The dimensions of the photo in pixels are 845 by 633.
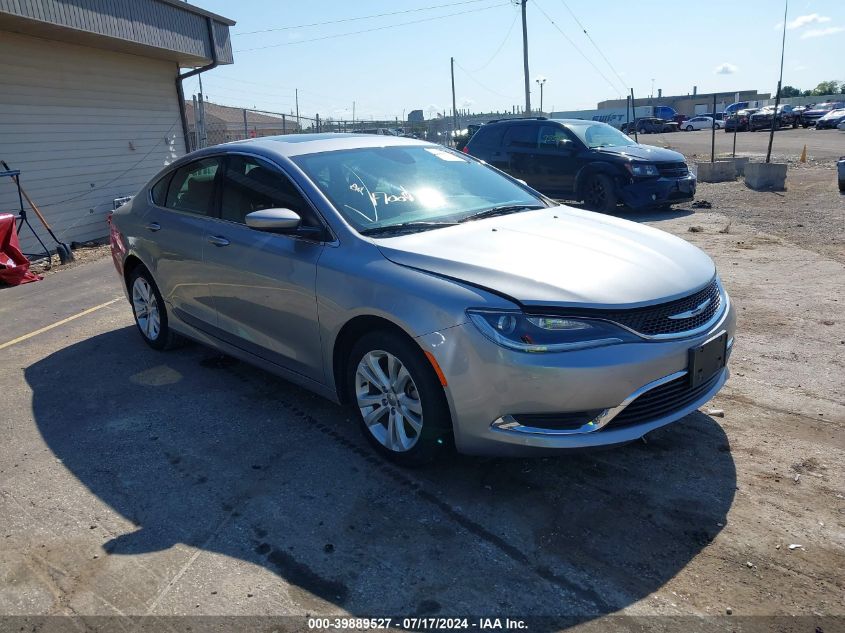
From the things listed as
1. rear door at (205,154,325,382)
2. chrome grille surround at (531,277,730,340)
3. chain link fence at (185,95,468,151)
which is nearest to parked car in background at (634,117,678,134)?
chain link fence at (185,95,468,151)

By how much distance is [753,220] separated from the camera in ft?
35.8

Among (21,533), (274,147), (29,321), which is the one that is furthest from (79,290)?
(21,533)

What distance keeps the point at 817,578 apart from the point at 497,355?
1.52 m

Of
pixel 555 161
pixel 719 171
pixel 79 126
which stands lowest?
pixel 719 171

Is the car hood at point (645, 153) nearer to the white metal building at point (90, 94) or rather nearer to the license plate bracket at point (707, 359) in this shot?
the white metal building at point (90, 94)

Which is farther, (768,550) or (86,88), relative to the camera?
(86,88)

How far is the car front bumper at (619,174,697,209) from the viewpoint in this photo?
457 inches

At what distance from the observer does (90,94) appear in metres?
13.0

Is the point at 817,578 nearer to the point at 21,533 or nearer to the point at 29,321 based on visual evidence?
the point at 21,533

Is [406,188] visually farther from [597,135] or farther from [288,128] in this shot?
[288,128]

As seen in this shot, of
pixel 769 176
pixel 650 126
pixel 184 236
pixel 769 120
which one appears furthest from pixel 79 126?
pixel 650 126

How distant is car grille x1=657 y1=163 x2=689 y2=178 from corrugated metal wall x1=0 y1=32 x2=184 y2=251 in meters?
10.5

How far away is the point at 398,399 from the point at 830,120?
1813 inches

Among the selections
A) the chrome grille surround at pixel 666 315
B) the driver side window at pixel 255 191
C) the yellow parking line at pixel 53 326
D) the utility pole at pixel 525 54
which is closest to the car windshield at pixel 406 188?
the driver side window at pixel 255 191
